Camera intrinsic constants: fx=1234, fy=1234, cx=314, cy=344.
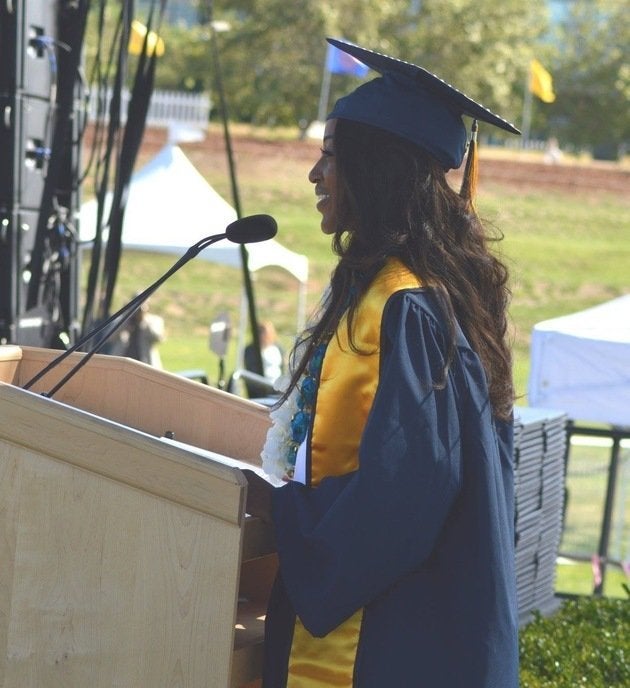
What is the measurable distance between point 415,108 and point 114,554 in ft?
3.00

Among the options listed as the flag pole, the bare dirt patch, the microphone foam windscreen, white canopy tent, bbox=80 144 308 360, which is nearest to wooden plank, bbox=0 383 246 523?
the microphone foam windscreen

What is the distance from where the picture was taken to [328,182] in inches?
84.4

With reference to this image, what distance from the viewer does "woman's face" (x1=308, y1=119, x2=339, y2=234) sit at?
84.1 inches

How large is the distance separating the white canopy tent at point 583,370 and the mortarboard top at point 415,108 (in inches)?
152

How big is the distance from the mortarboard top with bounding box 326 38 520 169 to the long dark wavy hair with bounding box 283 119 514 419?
2 cm

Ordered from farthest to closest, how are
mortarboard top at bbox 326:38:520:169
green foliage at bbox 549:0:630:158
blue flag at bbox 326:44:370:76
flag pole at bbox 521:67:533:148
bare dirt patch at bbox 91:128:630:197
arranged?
green foliage at bbox 549:0:630:158 < flag pole at bbox 521:67:533:148 < bare dirt patch at bbox 91:128:630:197 < blue flag at bbox 326:44:370:76 < mortarboard top at bbox 326:38:520:169

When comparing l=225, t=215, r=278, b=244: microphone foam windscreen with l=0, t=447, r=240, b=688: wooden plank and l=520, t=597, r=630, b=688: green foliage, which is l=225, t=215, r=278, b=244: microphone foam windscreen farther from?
l=520, t=597, r=630, b=688: green foliage

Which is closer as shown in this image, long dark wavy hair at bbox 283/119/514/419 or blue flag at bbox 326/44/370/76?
long dark wavy hair at bbox 283/119/514/419

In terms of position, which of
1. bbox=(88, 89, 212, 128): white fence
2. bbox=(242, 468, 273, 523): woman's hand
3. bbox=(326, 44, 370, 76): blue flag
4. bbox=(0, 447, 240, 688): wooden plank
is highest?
bbox=(326, 44, 370, 76): blue flag

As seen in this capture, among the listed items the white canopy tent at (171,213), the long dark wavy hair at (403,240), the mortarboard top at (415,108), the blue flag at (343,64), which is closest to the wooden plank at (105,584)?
the long dark wavy hair at (403,240)

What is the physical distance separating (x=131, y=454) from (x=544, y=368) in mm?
A: 4429

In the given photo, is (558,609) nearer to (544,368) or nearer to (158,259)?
(544,368)

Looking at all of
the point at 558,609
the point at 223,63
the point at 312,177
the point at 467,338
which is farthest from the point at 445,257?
the point at 223,63

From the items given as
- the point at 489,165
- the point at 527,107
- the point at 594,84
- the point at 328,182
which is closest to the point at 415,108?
the point at 328,182
